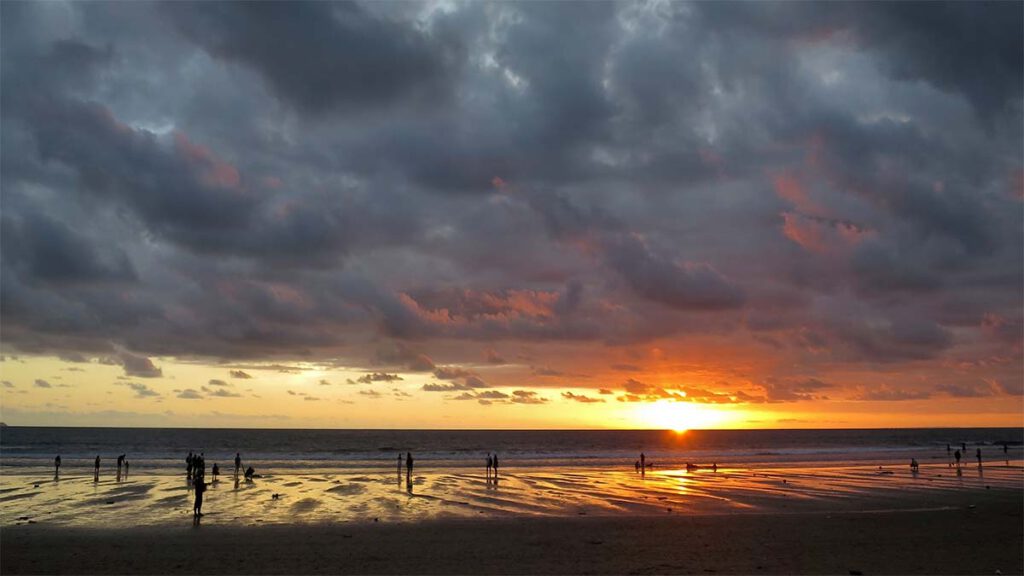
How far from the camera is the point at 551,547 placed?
2522 centimetres

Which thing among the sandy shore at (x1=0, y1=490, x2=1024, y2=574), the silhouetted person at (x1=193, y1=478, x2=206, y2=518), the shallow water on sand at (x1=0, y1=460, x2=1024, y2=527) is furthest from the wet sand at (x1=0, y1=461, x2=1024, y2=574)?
the silhouetted person at (x1=193, y1=478, x2=206, y2=518)

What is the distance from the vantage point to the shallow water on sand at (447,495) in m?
34.7

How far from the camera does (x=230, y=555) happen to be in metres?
23.7

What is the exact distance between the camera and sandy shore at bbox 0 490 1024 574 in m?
21.8

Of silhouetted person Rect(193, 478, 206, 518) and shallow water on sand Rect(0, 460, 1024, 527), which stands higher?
silhouetted person Rect(193, 478, 206, 518)

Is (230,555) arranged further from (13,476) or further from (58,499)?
(13,476)

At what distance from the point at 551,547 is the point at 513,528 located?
15.9 ft

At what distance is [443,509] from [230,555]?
1465 cm

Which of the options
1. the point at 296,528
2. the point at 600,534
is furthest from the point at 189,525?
the point at 600,534

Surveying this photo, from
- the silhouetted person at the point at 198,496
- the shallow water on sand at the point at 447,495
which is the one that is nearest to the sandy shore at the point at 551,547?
the silhouetted person at the point at 198,496

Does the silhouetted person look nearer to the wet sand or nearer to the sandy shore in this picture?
the wet sand

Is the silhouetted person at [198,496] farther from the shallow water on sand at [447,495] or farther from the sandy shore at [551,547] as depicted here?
the sandy shore at [551,547]

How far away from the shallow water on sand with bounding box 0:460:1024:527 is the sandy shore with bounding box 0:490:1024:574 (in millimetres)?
3711

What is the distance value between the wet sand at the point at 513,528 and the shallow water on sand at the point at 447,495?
23 centimetres
